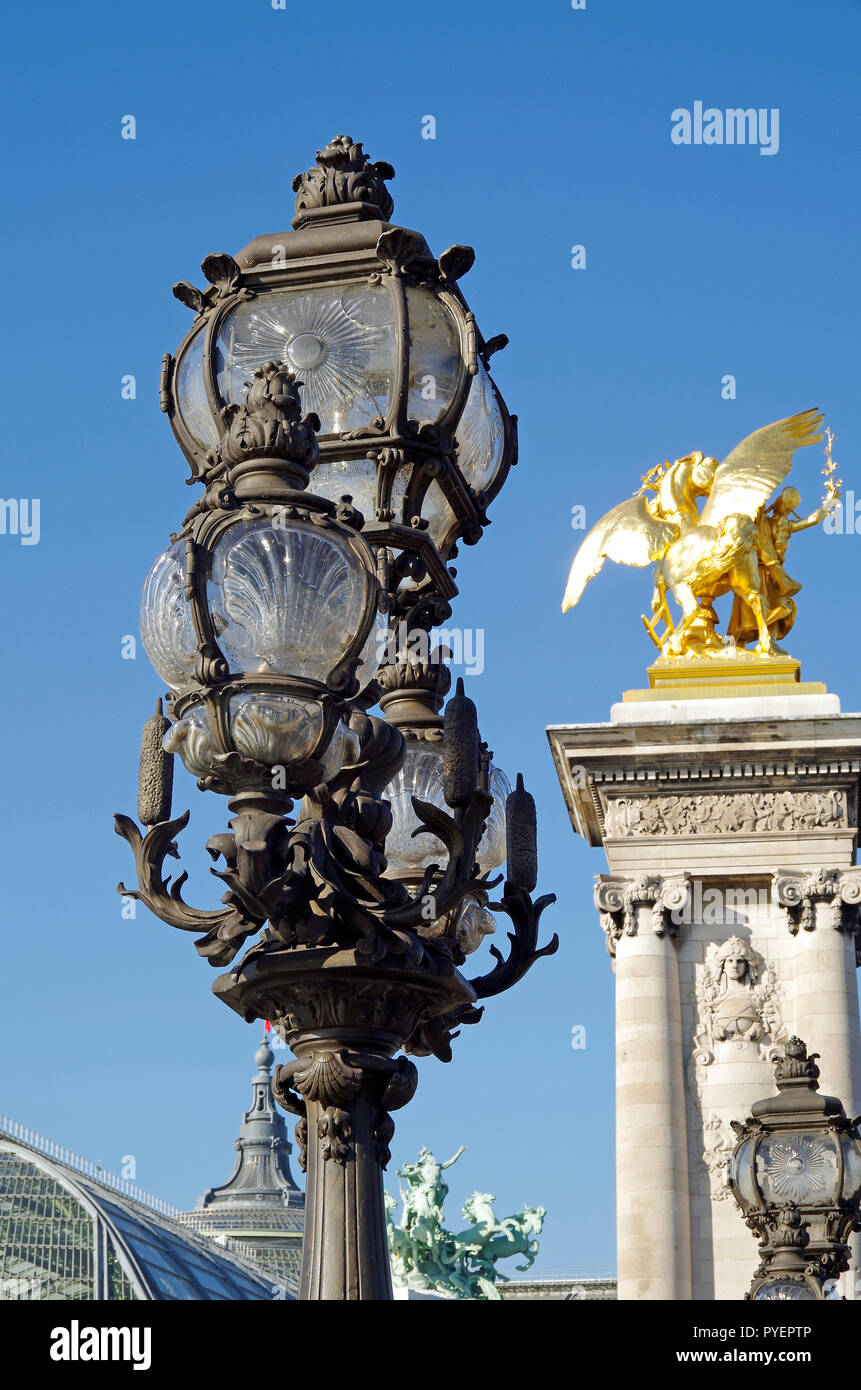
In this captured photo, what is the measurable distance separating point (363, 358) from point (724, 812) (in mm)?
21031

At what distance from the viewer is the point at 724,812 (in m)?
28.0

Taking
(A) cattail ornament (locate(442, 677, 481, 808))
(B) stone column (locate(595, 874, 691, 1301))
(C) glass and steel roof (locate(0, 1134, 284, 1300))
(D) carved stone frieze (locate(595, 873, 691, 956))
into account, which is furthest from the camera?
(C) glass and steel roof (locate(0, 1134, 284, 1300))

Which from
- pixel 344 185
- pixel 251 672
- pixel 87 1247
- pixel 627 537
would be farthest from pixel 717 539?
pixel 87 1247

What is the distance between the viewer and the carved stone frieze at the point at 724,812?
1091 inches

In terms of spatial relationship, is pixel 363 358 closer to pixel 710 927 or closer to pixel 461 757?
pixel 461 757

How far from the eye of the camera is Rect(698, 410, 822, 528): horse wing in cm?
3167

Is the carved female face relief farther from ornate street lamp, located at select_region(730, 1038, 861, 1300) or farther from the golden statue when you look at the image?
ornate street lamp, located at select_region(730, 1038, 861, 1300)

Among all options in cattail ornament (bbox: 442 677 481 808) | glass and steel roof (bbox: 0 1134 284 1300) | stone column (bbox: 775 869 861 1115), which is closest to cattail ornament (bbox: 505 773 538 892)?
cattail ornament (bbox: 442 677 481 808)

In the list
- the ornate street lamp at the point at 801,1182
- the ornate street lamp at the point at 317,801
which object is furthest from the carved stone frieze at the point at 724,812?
the ornate street lamp at the point at 317,801

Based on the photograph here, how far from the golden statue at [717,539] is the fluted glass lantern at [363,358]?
23.1 metres

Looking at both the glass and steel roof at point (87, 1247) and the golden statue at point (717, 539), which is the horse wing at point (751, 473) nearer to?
the golden statue at point (717, 539)

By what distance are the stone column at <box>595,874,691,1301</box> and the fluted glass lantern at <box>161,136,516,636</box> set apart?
61.2ft
